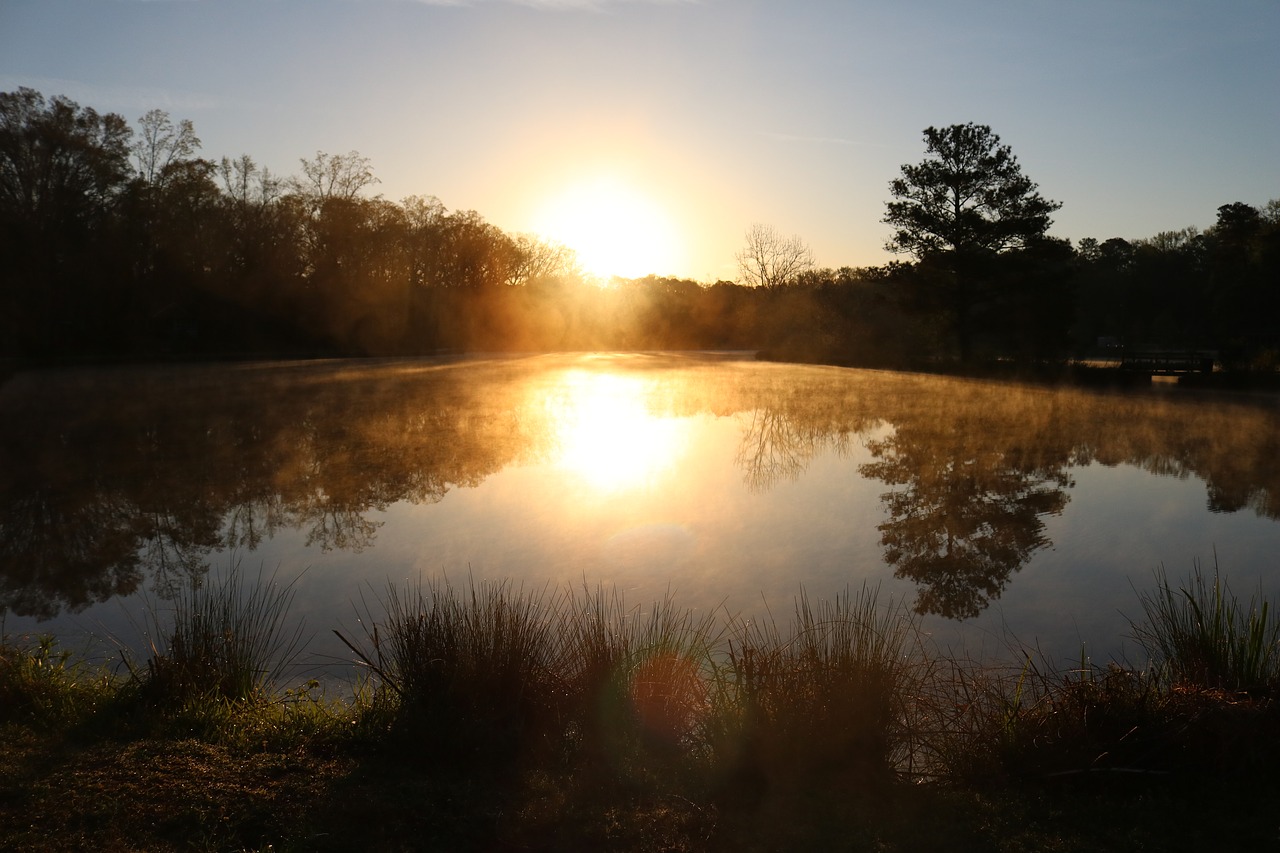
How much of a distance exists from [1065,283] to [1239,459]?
2561cm

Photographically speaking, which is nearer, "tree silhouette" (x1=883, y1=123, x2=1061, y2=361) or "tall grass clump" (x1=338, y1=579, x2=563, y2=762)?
"tall grass clump" (x1=338, y1=579, x2=563, y2=762)

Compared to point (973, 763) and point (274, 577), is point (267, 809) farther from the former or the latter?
point (274, 577)


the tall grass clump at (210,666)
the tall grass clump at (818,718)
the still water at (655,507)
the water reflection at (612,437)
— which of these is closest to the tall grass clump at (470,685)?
the tall grass clump at (210,666)

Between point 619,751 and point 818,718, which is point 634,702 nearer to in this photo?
point 619,751

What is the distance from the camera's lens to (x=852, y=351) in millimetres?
47250

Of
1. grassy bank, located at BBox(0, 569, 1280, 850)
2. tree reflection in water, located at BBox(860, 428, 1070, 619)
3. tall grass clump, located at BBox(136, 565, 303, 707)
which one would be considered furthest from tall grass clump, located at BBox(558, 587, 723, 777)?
tree reflection in water, located at BBox(860, 428, 1070, 619)

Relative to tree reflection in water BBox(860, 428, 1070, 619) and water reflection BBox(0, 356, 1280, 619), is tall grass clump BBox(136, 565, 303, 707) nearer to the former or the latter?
water reflection BBox(0, 356, 1280, 619)

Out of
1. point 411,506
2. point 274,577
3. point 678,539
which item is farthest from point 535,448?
point 274,577

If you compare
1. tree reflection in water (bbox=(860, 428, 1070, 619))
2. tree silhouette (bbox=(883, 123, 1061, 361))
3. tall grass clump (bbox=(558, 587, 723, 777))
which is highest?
tree silhouette (bbox=(883, 123, 1061, 361))

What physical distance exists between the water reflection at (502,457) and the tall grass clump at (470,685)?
342cm

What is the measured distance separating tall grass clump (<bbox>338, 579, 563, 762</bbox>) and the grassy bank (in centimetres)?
1

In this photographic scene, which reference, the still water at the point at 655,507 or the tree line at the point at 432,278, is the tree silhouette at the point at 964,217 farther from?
the still water at the point at 655,507

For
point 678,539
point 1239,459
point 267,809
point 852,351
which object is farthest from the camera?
point 852,351

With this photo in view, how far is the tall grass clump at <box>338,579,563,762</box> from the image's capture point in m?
4.10
